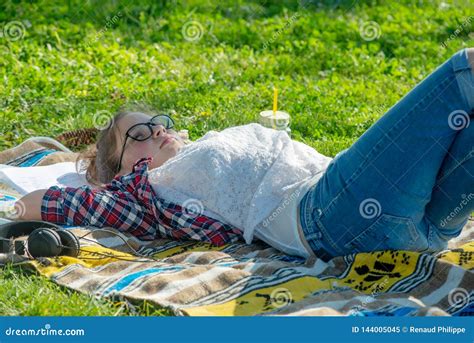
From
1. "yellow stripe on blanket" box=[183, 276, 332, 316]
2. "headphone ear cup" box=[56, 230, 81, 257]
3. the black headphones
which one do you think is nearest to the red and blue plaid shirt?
the black headphones

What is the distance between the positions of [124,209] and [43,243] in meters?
0.48

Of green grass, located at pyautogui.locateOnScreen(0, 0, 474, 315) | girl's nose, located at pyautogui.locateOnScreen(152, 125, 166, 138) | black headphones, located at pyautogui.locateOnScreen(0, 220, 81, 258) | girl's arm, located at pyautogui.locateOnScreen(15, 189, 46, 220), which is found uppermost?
green grass, located at pyautogui.locateOnScreen(0, 0, 474, 315)

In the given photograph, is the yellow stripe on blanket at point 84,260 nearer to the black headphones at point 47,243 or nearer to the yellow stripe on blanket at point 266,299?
the black headphones at point 47,243

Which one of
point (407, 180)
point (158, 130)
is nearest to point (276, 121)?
point (158, 130)

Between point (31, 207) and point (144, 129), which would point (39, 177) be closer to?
point (31, 207)

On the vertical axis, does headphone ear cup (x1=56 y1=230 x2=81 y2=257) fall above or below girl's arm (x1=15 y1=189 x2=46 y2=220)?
below

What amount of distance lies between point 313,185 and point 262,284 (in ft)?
1.91

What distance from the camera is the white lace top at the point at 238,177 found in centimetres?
441

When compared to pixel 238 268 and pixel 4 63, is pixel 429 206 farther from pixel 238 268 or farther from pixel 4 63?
pixel 4 63

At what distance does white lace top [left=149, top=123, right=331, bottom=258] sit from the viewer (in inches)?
174

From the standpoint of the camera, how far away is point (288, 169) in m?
4.44

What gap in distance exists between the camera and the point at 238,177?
4465mm

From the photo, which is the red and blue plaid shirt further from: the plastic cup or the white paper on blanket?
the plastic cup

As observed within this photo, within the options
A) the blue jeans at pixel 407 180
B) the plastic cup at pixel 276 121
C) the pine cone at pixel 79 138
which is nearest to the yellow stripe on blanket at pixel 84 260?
the blue jeans at pixel 407 180
